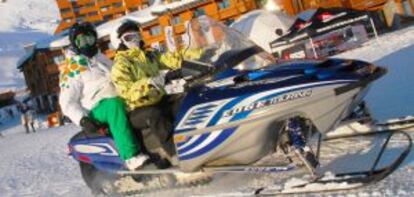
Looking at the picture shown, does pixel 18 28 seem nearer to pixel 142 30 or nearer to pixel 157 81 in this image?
pixel 142 30

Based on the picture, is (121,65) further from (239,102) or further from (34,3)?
(34,3)

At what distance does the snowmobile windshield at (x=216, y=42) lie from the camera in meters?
4.52

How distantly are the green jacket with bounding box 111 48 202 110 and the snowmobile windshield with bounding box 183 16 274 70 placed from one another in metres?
0.11

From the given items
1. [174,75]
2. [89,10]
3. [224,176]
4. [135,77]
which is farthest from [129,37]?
[89,10]

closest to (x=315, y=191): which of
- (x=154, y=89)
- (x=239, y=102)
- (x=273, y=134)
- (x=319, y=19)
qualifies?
(x=273, y=134)

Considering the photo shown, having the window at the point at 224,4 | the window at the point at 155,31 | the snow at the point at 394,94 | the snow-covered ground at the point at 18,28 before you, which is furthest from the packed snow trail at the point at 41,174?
the snow-covered ground at the point at 18,28

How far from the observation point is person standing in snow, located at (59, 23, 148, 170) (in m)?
5.11

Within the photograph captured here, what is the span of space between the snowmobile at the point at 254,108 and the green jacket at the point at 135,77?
1.06 feet

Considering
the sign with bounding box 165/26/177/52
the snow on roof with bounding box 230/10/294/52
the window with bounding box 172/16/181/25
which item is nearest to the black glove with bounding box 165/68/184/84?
the sign with bounding box 165/26/177/52

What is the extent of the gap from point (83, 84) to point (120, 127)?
0.87m

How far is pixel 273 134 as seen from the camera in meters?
4.34

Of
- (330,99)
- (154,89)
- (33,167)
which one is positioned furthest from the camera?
(33,167)

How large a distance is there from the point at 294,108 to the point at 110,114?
1.96 metres

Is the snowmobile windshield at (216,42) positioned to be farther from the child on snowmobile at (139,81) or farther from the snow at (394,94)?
the snow at (394,94)
